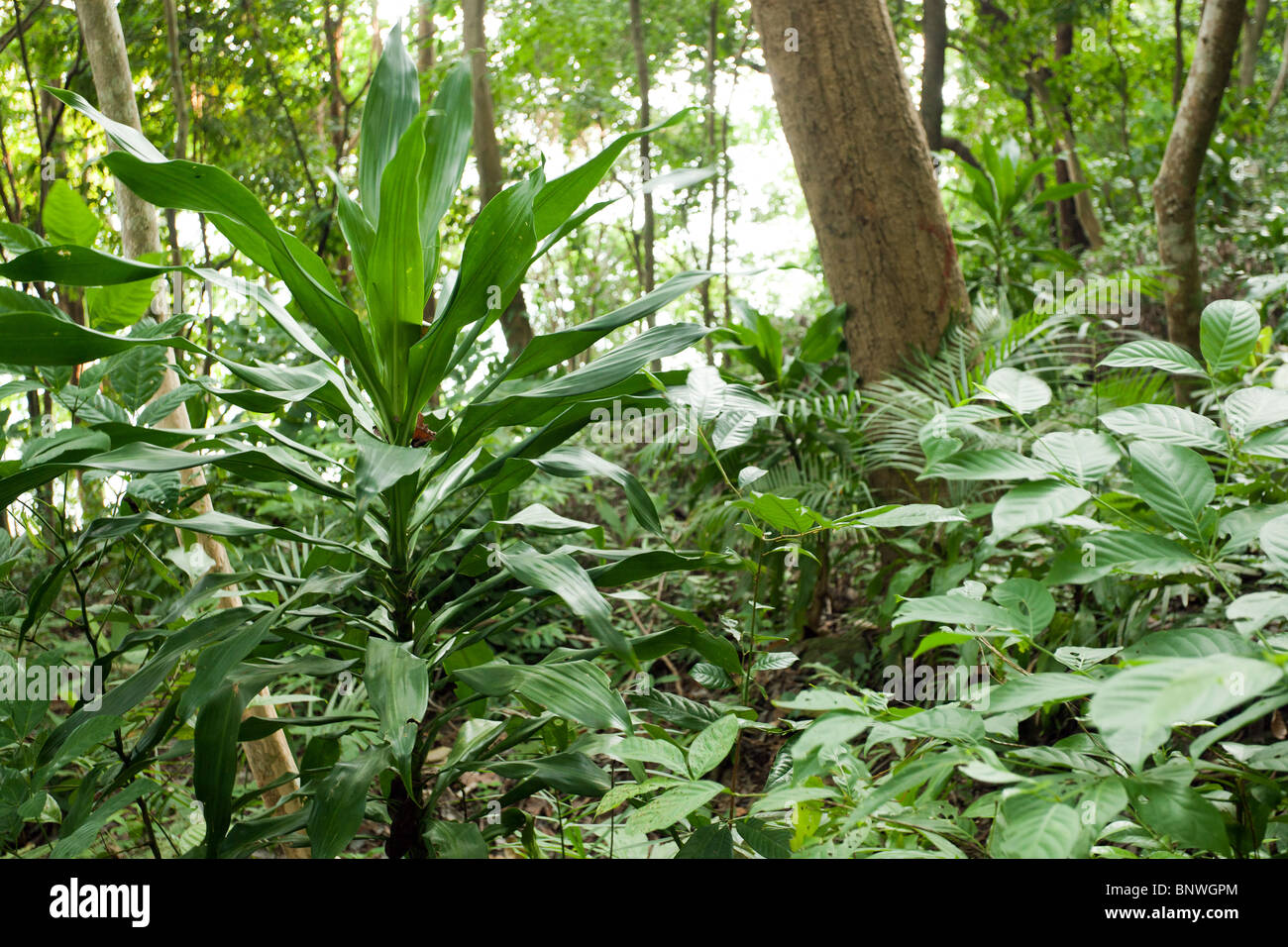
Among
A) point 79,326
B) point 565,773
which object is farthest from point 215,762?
point 79,326

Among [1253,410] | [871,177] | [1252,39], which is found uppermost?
[1252,39]

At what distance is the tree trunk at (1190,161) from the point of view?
279 cm

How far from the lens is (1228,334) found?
96 centimetres

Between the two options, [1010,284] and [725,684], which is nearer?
[725,684]

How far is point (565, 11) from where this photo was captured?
17.2 ft

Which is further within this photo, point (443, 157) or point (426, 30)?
point (426, 30)

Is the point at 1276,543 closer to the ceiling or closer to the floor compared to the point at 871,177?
closer to the floor

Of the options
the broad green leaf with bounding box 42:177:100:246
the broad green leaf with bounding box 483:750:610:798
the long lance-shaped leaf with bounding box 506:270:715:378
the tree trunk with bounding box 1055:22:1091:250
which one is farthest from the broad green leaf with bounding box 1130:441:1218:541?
the tree trunk with bounding box 1055:22:1091:250

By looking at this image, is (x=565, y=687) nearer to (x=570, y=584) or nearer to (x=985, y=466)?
(x=570, y=584)

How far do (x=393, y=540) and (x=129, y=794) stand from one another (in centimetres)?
43

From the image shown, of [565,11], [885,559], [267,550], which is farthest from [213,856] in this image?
[565,11]

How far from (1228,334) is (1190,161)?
247cm
